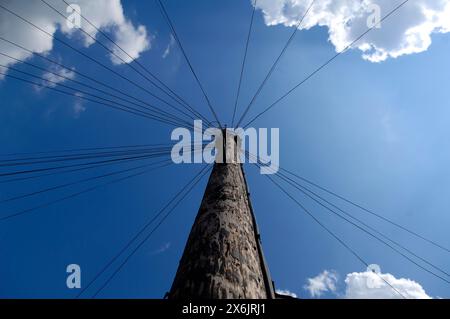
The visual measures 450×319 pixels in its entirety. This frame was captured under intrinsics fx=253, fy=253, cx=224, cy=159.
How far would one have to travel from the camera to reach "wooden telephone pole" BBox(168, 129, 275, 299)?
186cm

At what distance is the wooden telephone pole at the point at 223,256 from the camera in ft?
6.10

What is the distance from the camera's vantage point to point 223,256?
2.12 m
